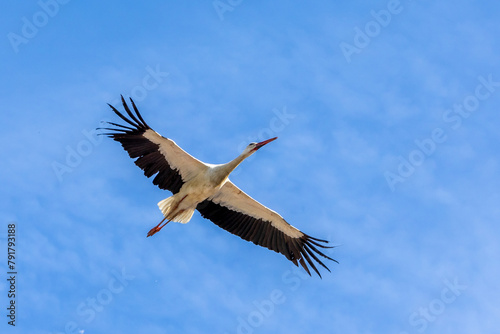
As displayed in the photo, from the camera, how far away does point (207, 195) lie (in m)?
14.9

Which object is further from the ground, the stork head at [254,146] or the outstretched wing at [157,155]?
the stork head at [254,146]

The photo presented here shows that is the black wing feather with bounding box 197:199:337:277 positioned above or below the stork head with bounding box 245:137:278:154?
below

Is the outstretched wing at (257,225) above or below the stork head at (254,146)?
below

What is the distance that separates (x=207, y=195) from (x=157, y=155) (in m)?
1.15

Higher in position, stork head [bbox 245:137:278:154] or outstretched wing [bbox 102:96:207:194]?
stork head [bbox 245:137:278:154]

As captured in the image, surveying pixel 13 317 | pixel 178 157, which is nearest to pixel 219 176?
pixel 178 157

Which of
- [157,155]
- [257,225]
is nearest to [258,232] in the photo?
[257,225]

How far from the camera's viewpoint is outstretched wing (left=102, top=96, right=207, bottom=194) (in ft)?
47.4

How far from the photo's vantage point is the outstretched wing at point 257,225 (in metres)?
15.5

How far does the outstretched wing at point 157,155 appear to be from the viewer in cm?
1445

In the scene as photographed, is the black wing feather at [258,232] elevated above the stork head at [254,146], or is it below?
below

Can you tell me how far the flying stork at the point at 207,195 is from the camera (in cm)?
1456

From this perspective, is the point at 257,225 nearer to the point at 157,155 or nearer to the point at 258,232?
the point at 258,232

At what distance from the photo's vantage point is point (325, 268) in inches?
602
